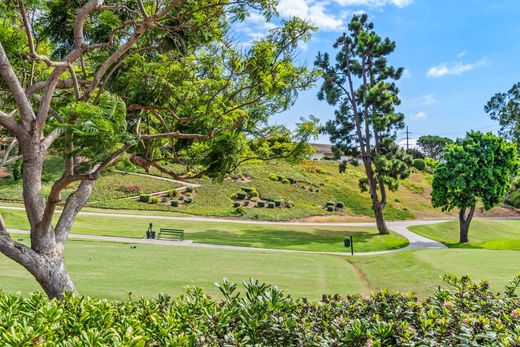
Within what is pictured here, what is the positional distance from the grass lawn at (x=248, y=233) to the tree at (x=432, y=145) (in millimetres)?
61614

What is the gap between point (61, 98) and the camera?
8562 mm

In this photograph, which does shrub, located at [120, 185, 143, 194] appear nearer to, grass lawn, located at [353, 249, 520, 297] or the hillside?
the hillside

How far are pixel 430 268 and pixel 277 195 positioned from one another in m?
28.7

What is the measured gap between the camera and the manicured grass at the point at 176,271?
9297 mm

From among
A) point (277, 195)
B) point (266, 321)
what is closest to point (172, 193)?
point (277, 195)

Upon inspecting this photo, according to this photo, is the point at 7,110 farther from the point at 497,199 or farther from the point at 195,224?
the point at 497,199

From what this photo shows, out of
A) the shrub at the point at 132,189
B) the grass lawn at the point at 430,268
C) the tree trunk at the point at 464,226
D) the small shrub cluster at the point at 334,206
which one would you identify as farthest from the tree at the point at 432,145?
the grass lawn at the point at 430,268

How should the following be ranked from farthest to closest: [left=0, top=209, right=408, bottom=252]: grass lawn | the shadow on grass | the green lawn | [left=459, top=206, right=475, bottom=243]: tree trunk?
[left=459, top=206, right=475, bottom=243]: tree trunk, [left=0, top=209, right=408, bottom=252]: grass lawn, the shadow on grass, the green lawn

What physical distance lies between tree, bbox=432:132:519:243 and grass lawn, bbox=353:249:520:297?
10647 mm

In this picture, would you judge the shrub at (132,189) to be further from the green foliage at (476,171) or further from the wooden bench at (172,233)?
the green foliage at (476,171)

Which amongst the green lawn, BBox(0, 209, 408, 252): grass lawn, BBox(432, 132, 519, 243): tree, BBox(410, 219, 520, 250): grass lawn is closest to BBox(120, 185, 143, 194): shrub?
BBox(0, 209, 408, 252): grass lawn

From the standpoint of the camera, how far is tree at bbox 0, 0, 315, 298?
6.10m

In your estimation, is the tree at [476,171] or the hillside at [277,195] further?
the hillside at [277,195]

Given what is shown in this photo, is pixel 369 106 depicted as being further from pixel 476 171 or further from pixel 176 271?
pixel 176 271
